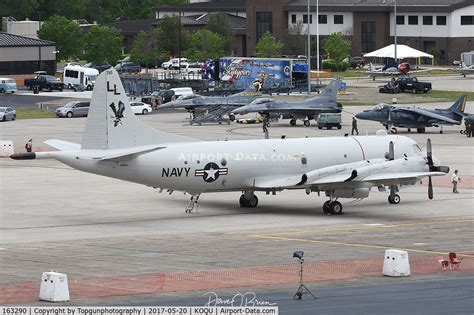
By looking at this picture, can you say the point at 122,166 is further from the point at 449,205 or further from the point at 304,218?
the point at 449,205

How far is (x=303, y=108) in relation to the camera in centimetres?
9325

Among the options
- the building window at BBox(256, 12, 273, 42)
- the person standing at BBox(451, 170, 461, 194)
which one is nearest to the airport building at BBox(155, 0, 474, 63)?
the building window at BBox(256, 12, 273, 42)

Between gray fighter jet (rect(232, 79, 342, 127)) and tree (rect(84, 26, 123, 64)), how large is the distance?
67.6 m

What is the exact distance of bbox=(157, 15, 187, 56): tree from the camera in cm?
16500

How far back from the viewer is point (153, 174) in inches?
1956

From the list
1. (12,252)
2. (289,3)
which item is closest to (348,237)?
(12,252)

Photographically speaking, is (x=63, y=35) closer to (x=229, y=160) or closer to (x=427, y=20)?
(x=427, y=20)

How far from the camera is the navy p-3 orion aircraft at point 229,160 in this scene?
1945 inches

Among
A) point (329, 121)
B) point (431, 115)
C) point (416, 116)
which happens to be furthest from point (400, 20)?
point (431, 115)

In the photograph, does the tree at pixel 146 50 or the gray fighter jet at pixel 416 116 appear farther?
the tree at pixel 146 50

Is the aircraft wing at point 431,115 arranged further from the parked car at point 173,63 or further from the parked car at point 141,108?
the parked car at point 173,63

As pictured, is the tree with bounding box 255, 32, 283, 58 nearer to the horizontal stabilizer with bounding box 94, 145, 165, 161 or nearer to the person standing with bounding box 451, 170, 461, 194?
the person standing with bounding box 451, 170, 461, 194

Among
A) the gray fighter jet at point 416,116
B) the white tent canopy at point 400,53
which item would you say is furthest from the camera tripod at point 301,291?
the white tent canopy at point 400,53
